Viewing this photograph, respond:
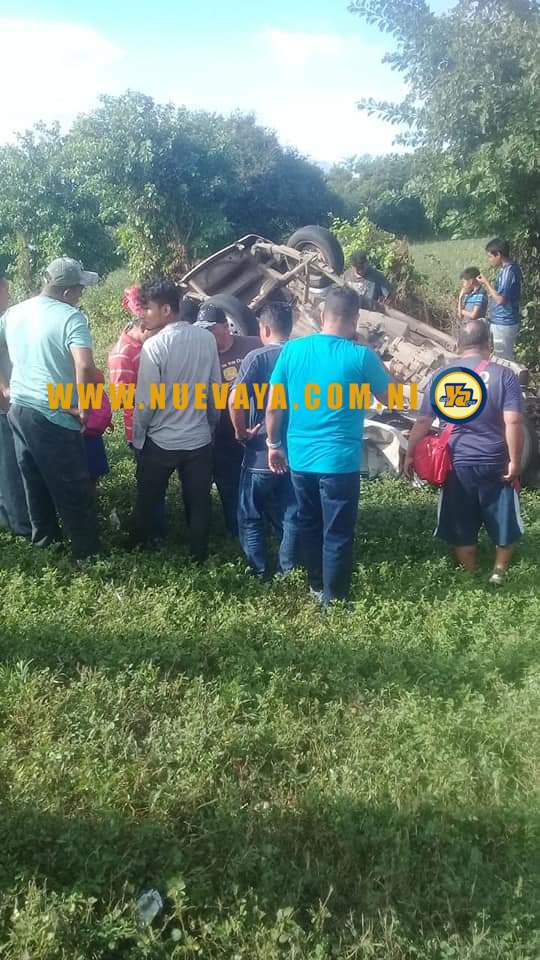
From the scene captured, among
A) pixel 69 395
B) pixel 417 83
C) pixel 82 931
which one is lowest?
pixel 82 931

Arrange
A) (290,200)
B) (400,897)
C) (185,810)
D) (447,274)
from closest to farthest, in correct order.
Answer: (400,897), (185,810), (447,274), (290,200)

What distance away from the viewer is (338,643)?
3.88m

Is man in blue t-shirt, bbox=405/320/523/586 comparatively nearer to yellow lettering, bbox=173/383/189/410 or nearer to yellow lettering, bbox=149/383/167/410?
yellow lettering, bbox=173/383/189/410

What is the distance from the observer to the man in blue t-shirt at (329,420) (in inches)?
157

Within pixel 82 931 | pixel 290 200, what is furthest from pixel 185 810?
pixel 290 200

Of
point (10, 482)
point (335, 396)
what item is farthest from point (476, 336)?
point (10, 482)

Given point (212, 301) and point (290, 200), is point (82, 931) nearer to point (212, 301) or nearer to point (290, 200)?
point (212, 301)

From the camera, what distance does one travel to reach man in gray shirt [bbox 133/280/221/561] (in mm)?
4398

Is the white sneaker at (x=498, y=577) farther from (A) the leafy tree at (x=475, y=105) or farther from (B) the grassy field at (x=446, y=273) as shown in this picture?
(B) the grassy field at (x=446, y=273)

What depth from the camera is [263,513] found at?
4688mm

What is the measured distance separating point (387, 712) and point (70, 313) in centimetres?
281

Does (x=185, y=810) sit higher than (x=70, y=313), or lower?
lower

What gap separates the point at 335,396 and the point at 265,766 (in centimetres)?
197

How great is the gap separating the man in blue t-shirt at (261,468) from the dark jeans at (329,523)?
15 cm
